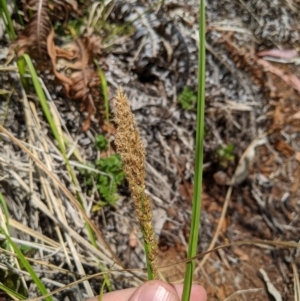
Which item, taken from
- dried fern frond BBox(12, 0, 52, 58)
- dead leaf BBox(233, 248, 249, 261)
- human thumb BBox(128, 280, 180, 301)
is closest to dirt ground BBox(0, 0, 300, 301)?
dead leaf BBox(233, 248, 249, 261)

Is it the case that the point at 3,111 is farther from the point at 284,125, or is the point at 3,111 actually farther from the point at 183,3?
the point at 284,125

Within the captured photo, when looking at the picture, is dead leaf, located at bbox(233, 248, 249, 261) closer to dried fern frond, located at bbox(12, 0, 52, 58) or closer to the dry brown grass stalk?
dried fern frond, located at bbox(12, 0, 52, 58)

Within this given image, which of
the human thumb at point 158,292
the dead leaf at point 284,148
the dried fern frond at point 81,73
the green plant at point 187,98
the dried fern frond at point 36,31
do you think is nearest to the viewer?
the human thumb at point 158,292

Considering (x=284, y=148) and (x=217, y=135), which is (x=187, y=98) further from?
(x=284, y=148)

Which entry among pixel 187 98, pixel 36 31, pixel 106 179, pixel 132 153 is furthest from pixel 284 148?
pixel 132 153

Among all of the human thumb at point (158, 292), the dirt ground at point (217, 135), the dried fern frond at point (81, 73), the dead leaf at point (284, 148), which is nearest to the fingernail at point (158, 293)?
the human thumb at point (158, 292)

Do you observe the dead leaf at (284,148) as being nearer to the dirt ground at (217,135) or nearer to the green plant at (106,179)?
the dirt ground at (217,135)
